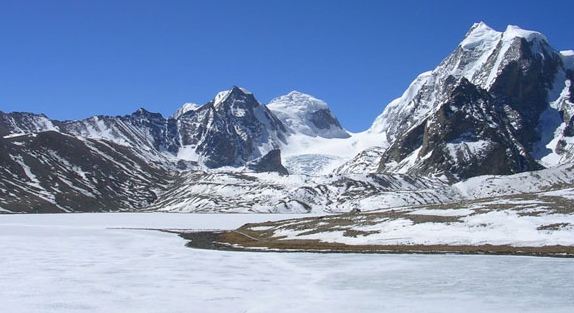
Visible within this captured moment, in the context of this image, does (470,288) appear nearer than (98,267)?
Yes

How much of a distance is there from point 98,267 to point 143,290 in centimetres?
1499

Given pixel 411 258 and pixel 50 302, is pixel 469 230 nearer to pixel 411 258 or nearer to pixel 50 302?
pixel 411 258

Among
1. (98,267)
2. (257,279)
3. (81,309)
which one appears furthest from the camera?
(98,267)

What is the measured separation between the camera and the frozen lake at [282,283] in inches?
1216

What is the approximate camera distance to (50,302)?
104 ft

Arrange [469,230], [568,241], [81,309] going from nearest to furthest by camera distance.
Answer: [81,309] → [568,241] → [469,230]

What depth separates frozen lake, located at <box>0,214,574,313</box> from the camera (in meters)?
30.9

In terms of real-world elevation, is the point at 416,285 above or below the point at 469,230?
below

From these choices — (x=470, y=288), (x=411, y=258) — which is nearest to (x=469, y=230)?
(x=411, y=258)

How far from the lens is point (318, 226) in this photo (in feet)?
329

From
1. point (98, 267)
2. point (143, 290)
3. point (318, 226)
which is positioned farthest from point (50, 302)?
point (318, 226)

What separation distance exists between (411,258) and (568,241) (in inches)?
735

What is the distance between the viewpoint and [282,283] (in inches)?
1575

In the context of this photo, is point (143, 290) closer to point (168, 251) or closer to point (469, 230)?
point (168, 251)
